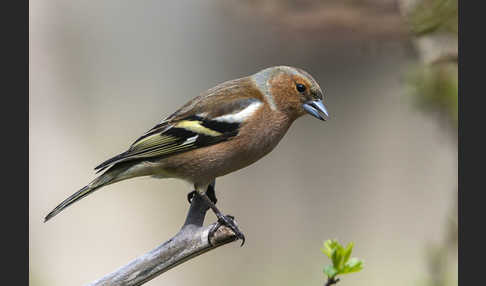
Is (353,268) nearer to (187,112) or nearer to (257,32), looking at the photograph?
(187,112)

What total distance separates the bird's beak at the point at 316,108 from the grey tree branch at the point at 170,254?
789 mm

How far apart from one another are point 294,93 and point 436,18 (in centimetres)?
102

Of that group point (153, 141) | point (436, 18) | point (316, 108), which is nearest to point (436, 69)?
point (436, 18)

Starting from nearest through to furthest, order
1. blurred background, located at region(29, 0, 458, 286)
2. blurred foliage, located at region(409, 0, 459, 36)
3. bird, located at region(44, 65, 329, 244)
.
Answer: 1. bird, located at region(44, 65, 329, 244)
2. blurred foliage, located at region(409, 0, 459, 36)
3. blurred background, located at region(29, 0, 458, 286)

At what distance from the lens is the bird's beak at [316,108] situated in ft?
9.77

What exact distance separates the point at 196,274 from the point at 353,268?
4156 millimetres

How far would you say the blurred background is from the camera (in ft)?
18.3

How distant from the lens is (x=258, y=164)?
6238 millimetres

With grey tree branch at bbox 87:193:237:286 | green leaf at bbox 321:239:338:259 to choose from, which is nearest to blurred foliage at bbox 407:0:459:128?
grey tree branch at bbox 87:193:237:286

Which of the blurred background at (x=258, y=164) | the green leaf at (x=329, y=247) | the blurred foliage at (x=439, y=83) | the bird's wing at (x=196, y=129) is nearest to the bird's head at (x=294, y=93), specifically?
the bird's wing at (x=196, y=129)

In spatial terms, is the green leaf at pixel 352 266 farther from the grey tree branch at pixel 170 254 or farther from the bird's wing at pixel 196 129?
the bird's wing at pixel 196 129

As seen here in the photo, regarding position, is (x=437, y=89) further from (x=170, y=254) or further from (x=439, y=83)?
(x=170, y=254)

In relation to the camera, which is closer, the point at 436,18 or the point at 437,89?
the point at 436,18

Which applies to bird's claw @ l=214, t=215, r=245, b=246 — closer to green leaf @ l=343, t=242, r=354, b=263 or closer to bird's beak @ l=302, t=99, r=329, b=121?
bird's beak @ l=302, t=99, r=329, b=121
